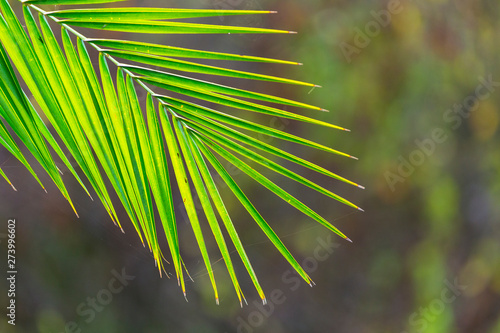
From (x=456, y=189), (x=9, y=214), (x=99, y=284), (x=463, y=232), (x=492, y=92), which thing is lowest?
(x=99, y=284)

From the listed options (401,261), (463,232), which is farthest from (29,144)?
(463,232)

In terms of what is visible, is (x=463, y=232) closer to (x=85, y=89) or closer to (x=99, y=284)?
(x=99, y=284)

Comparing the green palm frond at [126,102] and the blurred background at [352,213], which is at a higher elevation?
the green palm frond at [126,102]

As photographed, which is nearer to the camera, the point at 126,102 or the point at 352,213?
the point at 126,102

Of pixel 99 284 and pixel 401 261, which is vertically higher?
pixel 401 261

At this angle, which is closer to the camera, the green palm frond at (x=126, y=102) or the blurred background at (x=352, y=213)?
the green palm frond at (x=126, y=102)

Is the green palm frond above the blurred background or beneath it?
above

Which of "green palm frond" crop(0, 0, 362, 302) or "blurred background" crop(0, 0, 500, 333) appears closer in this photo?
"green palm frond" crop(0, 0, 362, 302)

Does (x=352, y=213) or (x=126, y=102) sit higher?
(x=126, y=102)
